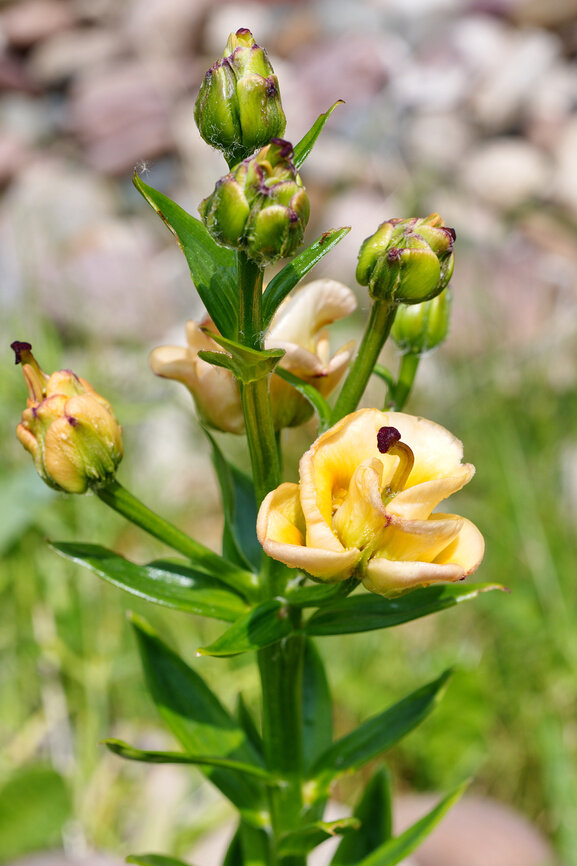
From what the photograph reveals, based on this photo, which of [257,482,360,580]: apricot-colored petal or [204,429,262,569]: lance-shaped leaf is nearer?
[257,482,360,580]: apricot-colored petal

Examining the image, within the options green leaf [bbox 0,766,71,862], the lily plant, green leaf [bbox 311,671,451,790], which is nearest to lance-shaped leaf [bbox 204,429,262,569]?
the lily plant

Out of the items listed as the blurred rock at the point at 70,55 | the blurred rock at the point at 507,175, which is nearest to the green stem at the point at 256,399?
the blurred rock at the point at 507,175

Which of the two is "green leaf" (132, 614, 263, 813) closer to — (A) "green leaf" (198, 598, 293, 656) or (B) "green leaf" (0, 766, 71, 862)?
(A) "green leaf" (198, 598, 293, 656)

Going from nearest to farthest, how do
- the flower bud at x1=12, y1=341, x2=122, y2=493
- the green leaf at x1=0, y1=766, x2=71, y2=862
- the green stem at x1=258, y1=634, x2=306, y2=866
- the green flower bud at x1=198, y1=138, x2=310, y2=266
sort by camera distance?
the green flower bud at x1=198, y1=138, x2=310, y2=266 < the flower bud at x1=12, y1=341, x2=122, y2=493 < the green stem at x1=258, y1=634, x2=306, y2=866 < the green leaf at x1=0, y1=766, x2=71, y2=862

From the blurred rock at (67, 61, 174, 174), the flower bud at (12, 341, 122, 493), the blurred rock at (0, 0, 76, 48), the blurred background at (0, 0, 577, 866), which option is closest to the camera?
the flower bud at (12, 341, 122, 493)

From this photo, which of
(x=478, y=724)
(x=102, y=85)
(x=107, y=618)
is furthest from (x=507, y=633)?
(x=102, y=85)

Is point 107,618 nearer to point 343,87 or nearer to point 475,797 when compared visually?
point 475,797
